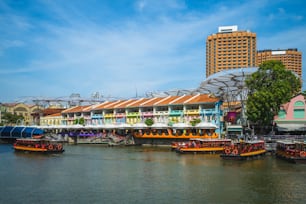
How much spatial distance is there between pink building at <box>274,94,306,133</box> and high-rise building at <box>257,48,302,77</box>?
78.5 metres

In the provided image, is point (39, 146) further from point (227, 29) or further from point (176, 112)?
point (227, 29)

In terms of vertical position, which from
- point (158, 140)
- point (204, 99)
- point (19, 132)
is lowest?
point (158, 140)

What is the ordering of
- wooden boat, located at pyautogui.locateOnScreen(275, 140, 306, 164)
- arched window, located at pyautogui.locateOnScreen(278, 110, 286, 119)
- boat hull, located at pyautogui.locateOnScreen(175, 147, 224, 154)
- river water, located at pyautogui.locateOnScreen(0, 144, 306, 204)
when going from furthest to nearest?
arched window, located at pyautogui.locateOnScreen(278, 110, 286, 119) → boat hull, located at pyautogui.locateOnScreen(175, 147, 224, 154) → wooden boat, located at pyautogui.locateOnScreen(275, 140, 306, 164) → river water, located at pyautogui.locateOnScreen(0, 144, 306, 204)

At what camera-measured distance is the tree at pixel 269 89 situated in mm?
41281

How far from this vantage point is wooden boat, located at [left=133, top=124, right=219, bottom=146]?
4943 cm

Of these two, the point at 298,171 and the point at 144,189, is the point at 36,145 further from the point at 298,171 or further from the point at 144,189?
the point at 298,171

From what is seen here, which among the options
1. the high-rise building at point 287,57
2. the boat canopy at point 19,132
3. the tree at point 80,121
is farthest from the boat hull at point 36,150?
the high-rise building at point 287,57

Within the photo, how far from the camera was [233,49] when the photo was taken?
112250mm

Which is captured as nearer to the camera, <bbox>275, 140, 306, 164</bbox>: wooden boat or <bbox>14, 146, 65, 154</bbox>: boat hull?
<bbox>275, 140, 306, 164</bbox>: wooden boat

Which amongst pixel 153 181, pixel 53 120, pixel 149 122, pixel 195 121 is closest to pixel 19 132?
pixel 53 120

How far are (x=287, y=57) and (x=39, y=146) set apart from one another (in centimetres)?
10305

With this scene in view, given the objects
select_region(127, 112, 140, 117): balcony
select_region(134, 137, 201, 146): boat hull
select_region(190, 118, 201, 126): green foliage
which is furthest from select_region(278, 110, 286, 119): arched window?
select_region(127, 112, 140, 117): balcony

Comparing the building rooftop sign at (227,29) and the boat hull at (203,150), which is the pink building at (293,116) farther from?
the building rooftop sign at (227,29)

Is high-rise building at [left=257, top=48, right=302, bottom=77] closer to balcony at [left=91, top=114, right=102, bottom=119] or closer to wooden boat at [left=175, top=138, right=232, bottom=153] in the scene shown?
balcony at [left=91, top=114, right=102, bottom=119]
